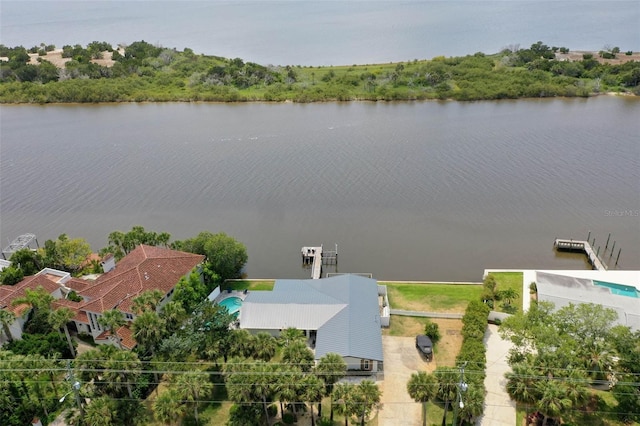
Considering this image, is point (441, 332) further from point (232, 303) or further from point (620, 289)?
point (232, 303)

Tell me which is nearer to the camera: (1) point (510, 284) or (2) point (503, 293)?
(2) point (503, 293)

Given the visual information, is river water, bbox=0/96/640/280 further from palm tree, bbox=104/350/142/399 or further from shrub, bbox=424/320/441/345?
palm tree, bbox=104/350/142/399

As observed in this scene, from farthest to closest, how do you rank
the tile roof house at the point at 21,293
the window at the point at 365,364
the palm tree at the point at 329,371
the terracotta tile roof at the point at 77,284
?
1. the terracotta tile roof at the point at 77,284
2. the tile roof house at the point at 21,293
3. the window at the point at 365,364
4. the palm tree at the point at 329,371

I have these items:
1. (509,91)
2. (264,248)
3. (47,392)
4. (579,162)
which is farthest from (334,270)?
(509,91)

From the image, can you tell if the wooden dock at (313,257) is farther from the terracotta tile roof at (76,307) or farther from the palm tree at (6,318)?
the palm tree at (6,318)

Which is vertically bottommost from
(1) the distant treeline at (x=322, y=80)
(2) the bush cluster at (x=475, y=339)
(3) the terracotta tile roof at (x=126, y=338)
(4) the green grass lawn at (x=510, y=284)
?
(3) the terracotta tile roof at (x=126, y=338)

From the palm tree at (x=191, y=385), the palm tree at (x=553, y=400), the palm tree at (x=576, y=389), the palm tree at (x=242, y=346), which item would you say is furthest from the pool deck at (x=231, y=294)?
the palm tree at (x=576, y=389)

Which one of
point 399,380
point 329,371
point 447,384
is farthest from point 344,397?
point 399,380

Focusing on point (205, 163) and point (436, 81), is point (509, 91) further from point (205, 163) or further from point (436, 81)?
point (205, 163)
